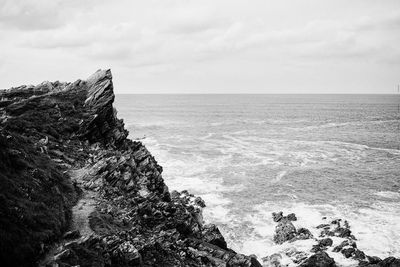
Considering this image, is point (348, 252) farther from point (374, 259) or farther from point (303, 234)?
point (303, 234)

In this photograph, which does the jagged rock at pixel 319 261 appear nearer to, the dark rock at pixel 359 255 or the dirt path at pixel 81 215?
the dark rock at pixel 359 255

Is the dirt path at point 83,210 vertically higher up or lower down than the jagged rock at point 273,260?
higher up

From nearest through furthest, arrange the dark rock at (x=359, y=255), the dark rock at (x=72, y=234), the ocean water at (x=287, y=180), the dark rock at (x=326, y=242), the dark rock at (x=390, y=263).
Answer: the dark rock at (x=72, y=234) → the dark rock at (x=390, y=263) → the dark rock at (x=359, y=255) → the dark rock at (x=326, y=242) → the ocean water at (x=287, y=180)

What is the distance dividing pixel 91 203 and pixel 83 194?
195 cm

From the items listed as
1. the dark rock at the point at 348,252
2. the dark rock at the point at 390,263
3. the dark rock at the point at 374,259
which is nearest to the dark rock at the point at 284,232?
the dark rock at the point at 348,252

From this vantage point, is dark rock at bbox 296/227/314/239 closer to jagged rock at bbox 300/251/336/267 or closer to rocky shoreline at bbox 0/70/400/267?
rocky shoreline at bbox 0/70/400/267

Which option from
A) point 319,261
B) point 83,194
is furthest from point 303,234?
point 83,194

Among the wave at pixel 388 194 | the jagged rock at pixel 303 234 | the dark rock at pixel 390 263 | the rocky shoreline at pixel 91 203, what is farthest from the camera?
the wave at pixel 388 194

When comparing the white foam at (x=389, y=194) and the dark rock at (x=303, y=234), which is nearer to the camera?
the dark rock at (x=303, y=234)

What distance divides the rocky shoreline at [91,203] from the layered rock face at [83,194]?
70 mm

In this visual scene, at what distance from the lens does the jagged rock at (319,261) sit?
1233 inches

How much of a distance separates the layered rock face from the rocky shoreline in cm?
7

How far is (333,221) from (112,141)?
2987 centimetres

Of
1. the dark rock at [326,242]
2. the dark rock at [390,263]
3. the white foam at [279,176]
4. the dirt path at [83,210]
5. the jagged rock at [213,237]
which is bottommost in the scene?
the dark rock at [326,242]
